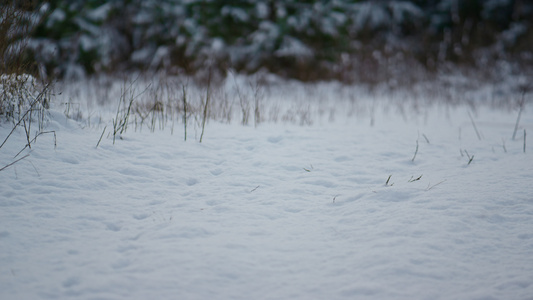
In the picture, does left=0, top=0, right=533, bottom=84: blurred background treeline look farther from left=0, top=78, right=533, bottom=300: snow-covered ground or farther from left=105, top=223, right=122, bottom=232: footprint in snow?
left=105, top=223, right=122, bottom=232: footprint in snow

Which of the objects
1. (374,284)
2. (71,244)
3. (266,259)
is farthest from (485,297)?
(71,244)

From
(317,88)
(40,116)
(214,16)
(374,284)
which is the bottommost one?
(374,284)

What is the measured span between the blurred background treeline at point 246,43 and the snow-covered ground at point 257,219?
5.94 meters

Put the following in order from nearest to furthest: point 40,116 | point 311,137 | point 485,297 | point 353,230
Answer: point 485,297 < point 353,230 < point 40,116 < point 311,137

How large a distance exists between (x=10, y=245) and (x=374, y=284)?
179cm

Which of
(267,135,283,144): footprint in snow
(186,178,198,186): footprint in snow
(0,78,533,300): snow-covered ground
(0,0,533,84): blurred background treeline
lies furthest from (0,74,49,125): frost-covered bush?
(0,0,533,84): blurred background treeline

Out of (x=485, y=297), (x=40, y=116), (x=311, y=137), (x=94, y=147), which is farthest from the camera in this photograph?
(x=311, y=137)

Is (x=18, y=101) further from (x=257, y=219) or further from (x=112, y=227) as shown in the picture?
(x=257, y=219)

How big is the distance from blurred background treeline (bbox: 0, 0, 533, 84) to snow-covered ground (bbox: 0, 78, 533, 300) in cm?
594

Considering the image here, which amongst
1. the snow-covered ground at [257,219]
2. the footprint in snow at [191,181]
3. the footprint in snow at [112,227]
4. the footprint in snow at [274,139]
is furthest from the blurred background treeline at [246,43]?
the footprint in snow at [112,227]

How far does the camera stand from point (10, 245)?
5.73 ft

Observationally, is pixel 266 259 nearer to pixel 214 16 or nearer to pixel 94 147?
pixel 94 147

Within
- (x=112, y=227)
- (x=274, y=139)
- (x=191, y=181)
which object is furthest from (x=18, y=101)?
(x=274, y=139)

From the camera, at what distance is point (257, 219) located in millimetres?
2170
